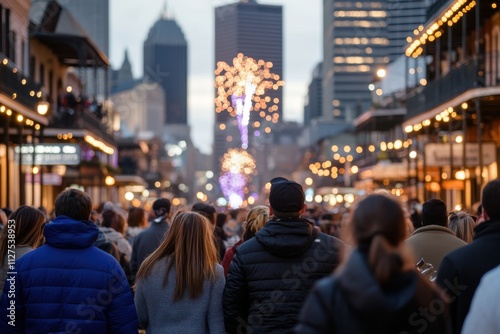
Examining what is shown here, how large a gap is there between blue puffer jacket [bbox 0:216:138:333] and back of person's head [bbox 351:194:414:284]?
284cm

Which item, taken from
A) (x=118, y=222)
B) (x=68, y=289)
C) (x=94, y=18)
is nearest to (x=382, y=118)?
(x=118, y=222)

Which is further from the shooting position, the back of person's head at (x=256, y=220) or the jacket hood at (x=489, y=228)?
the back of person's head at (x=256, y=220)

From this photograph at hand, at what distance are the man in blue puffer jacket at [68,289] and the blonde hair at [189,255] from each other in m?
0.45

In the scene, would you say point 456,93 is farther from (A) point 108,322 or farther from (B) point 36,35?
(A) point 108,322

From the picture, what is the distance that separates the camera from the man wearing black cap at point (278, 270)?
654 cm

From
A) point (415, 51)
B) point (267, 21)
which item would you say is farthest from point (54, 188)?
point (267, 21)

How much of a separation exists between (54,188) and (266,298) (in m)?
44.9

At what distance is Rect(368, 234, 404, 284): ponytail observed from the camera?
12.3 ft

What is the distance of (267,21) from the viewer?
124 metres

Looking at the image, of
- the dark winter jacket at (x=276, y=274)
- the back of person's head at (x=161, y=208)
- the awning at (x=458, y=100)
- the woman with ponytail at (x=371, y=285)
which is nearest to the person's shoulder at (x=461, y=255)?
the dark winter jacket at (x=276, y=274)

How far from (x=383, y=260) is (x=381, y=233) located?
164mm

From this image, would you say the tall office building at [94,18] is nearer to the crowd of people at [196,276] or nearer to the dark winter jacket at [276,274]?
the crowd of people at [196,276]

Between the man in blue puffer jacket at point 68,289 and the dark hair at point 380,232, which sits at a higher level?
the dark hair at point 380,232

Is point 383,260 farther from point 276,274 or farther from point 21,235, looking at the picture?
point 21,235
